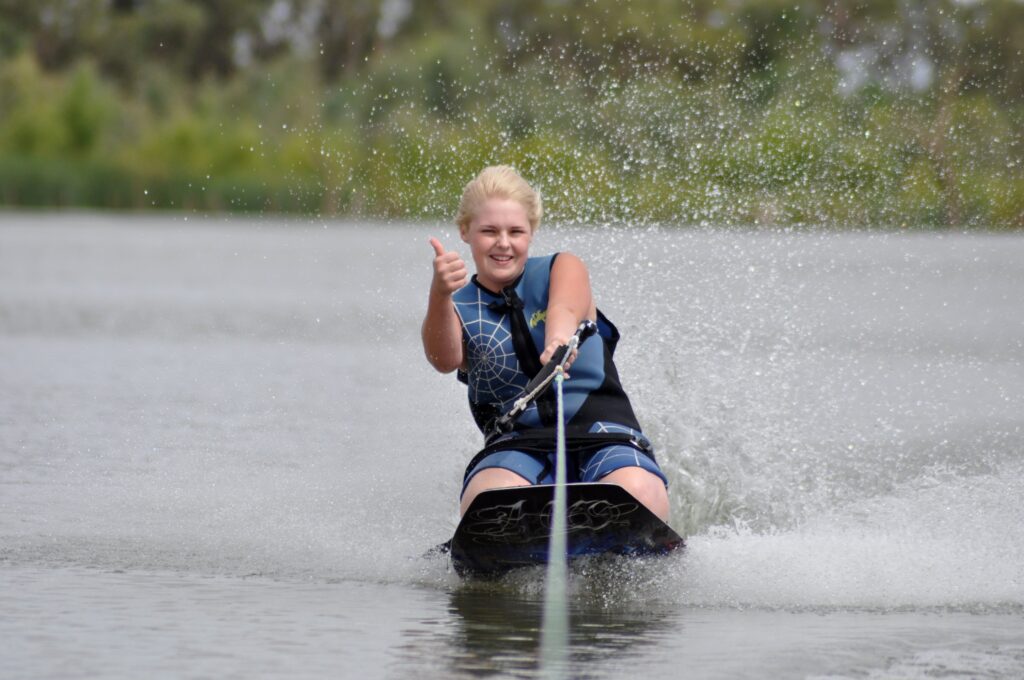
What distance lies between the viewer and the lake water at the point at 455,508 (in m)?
4.55

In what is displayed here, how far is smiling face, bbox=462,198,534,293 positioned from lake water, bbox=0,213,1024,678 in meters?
0.93

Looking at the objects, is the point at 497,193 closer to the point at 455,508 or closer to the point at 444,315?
the point at 444,315

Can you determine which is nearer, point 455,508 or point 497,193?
point 497,193

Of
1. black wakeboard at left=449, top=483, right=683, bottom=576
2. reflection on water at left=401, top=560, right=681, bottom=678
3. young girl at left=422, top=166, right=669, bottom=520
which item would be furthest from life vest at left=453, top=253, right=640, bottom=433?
reflection on water at left=401, top=560, right=681, bottom=678

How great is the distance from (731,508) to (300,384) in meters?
5.28

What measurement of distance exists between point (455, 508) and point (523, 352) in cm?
172

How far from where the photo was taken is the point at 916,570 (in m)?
5.53

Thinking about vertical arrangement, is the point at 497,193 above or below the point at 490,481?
above

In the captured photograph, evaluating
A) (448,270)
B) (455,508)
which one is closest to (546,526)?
(448,270)

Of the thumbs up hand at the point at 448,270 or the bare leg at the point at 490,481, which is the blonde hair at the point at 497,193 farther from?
the bare leg at the point at 490,481

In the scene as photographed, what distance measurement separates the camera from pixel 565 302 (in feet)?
17.0

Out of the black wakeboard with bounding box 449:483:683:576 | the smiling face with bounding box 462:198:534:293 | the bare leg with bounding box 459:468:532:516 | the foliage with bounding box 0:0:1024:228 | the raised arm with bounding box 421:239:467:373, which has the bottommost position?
the black wakeboard with bounding box 449:483:683:576

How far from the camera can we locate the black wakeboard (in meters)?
4.93

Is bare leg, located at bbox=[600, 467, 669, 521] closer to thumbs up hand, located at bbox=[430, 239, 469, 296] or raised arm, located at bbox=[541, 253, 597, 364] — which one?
raised arm, located at bbox=[541, 253, 597, 364]
